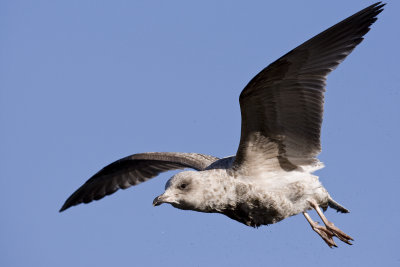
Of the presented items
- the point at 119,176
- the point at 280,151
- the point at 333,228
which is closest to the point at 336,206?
the point at 333,228

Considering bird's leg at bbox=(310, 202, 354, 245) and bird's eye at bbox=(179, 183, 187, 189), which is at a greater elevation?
bird's eye at bbox=(179, 183, 187, 189)

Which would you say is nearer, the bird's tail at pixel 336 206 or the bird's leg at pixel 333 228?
the bird's leg at pixel 333 228

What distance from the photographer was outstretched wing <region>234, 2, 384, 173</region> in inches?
304

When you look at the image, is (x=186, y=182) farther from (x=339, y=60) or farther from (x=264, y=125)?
(x=339, y=60)

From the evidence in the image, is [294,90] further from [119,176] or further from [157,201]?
[119,176]

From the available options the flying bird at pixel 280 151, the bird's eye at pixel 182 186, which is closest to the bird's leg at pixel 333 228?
the flying bird at pixel 280 151

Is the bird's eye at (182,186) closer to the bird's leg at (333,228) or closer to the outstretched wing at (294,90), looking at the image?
the outstretched wing at (294,90)

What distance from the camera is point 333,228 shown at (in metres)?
8.70

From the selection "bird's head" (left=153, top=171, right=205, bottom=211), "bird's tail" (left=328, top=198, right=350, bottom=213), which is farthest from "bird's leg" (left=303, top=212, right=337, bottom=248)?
"bird's head" (left=153, top=171, right=205, bottom=211)

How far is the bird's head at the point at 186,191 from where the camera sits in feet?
25.8

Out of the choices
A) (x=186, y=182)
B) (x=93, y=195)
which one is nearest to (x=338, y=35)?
(x=186, y=182)

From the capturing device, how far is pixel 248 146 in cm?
820

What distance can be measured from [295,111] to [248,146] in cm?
70

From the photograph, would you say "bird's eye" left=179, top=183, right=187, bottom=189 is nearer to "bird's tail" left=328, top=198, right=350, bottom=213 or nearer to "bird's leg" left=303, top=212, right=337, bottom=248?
"bird's leg" left=303, top=212, right=337, bottom=248
